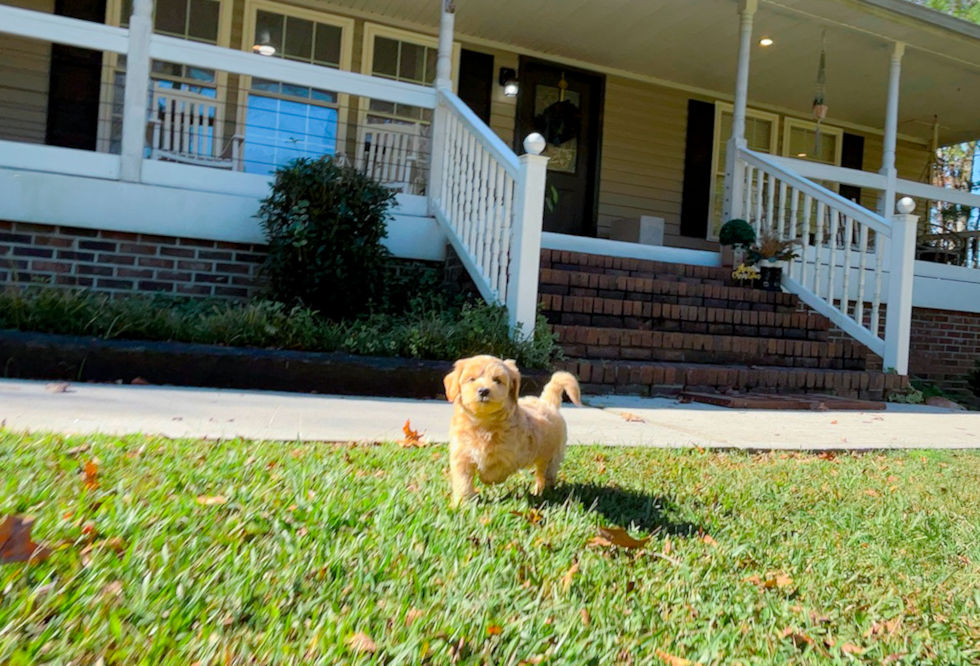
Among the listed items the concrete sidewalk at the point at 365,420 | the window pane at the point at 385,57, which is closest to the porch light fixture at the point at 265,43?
the window pane at the point at 385,57

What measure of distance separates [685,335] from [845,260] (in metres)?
2.15

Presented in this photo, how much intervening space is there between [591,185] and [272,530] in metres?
9.50

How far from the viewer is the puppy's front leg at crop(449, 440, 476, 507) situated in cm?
237

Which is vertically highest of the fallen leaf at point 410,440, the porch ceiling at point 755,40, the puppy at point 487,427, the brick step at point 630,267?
the porch ceiling at point 755,40

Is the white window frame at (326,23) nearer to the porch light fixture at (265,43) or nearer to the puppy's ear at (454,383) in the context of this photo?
the porch light fixture at (265,43)

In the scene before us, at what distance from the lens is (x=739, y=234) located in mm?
7953

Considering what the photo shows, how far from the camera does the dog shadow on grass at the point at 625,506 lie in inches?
92.4

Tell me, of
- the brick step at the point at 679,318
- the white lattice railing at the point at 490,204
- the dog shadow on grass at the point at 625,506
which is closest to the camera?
the dog shadow on grass at the point at 625,506

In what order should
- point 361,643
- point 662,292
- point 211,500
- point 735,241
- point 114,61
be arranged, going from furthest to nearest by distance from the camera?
point 114,61 → point 735,241 → point 662,292 → point 211,500 → point 361,643

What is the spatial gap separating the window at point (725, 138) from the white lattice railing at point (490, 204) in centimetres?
575

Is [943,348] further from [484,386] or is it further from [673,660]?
[673,660]

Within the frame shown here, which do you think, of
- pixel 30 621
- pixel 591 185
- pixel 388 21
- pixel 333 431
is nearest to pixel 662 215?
pixel 591 185

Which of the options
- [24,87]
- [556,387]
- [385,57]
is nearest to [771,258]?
[385,57]

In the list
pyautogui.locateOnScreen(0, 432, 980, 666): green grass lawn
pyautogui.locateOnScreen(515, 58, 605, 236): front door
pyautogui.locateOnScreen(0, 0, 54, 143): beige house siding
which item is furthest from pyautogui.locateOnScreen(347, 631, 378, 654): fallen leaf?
pyautogui.locateOnScreen(515, 58, 605, 236): front door
